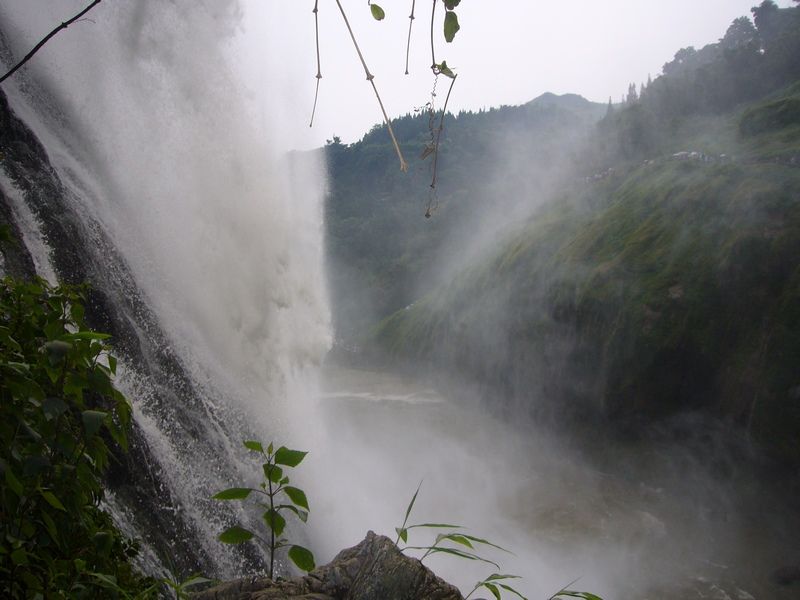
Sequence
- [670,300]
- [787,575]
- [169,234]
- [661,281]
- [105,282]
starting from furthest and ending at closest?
[661,281] < [670,300] < [787,575] < [169,234] < [105,282]

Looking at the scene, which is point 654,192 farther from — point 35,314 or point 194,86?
point 35,314

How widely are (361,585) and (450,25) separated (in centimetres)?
240

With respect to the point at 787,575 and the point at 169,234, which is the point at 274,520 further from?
the point at 787,575

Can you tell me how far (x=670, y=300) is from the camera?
26.6m

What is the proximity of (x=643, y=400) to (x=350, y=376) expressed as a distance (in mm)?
31014

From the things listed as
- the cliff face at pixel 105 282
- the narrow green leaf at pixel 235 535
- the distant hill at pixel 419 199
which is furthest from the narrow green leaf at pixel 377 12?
the distant hill at pixel 419 199

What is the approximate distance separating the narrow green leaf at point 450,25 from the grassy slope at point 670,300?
23.4 meters

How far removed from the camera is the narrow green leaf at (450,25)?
1.59 meters

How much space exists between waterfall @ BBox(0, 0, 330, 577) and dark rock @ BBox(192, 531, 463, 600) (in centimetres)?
384

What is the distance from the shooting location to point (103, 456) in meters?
1.84

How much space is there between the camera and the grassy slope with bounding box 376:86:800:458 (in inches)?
899

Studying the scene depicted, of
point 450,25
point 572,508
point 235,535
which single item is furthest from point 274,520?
point 572,508

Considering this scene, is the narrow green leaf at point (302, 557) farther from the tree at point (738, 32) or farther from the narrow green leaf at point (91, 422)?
the tree at point (738, 32)

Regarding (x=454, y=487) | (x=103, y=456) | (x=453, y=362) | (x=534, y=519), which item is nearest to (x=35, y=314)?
(x=103, y=456)
